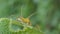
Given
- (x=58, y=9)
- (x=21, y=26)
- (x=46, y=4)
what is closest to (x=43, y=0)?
(x=46, y=4)

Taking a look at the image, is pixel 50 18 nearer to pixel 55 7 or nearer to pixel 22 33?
pixel 55 7

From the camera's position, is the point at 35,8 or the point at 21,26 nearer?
the point at 21,26

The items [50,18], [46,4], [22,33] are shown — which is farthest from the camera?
[50,18]

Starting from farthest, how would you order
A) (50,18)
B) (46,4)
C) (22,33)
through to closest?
(50,18), (46,4), (22,33)

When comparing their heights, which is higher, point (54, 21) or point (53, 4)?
point (53, 4)

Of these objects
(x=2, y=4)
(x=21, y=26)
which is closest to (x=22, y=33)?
(x=21, y=26)

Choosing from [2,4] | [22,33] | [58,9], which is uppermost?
[2,4]
